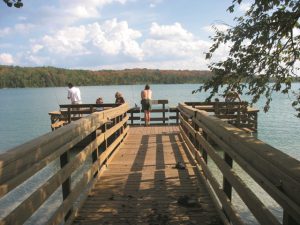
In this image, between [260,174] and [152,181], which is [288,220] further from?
[152,181]

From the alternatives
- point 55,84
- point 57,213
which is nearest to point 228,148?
point 57,213

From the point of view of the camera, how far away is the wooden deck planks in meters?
4.29

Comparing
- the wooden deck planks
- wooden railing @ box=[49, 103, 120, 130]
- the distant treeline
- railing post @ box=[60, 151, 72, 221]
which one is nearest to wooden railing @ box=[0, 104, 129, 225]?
railing post @ box=[60, 151, 72, 221]

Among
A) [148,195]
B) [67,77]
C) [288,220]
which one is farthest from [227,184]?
[67,77]

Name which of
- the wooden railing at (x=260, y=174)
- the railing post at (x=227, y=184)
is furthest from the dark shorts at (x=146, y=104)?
the railing post at (x=227, y=184)

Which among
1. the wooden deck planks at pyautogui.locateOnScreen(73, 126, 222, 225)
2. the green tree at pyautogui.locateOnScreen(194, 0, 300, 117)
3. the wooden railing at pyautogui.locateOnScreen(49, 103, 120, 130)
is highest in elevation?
the green tree at pyautogui.locateOnScreen(194, 0, 300, 117)

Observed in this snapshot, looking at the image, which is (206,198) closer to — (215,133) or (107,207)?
(215,133)

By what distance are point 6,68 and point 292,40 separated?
664ft

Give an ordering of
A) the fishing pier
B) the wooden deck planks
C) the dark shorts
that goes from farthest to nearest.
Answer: the dark shorts → the wooden deck planks → the fishing pier

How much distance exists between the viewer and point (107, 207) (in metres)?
4.68

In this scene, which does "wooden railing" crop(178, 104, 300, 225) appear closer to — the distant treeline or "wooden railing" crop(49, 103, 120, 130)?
"wooden railing" crop(49, 103, 120, 130)

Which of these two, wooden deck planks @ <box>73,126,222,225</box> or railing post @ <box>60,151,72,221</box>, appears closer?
railing post @ <box>60,151,72,221</box>

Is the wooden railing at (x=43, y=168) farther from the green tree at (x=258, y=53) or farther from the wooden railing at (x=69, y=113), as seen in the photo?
the wooden railing at (x=69, y=113)

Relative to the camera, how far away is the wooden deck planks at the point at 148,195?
4.29 metres
